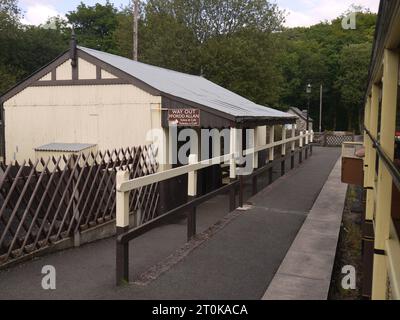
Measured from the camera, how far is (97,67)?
11414mm

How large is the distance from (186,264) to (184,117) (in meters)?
5.83

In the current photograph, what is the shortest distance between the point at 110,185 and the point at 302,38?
63.9m

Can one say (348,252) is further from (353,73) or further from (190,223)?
(353,73)

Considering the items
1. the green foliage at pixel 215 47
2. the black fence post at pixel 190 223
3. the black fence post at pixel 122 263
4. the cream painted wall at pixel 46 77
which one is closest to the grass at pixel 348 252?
the black fence post at pixel 190 223

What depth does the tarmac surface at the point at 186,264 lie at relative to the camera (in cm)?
425

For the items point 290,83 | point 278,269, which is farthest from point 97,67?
point 290,83

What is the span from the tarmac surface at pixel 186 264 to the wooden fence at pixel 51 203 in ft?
1.01

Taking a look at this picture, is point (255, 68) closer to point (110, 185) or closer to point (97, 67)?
point (97, 67)

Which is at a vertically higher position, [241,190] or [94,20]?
[94,20]

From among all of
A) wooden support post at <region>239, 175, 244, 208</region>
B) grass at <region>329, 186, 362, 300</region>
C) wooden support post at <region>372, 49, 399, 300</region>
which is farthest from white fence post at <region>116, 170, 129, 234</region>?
wooden support post at <region>239, 175, 244, 208</region>

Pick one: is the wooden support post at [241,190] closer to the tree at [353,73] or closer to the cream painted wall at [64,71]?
the cream painted wall at [64,71]

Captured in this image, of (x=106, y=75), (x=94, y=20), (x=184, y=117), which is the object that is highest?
A: (x=94, y=20)

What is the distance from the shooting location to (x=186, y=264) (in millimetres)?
4934

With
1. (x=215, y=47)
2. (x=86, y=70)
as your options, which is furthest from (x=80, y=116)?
(x=215, y=47)
